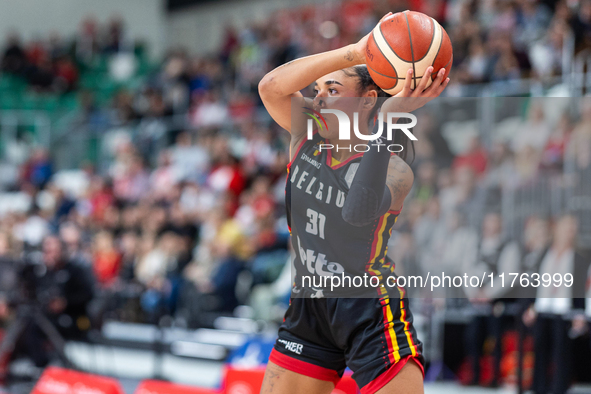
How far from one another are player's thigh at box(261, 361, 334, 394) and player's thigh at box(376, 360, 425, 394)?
282mm

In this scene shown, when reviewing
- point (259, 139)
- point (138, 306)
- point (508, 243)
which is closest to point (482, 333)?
point (508, 243)

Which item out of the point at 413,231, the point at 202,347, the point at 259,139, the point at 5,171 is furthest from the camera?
the point at 5,171

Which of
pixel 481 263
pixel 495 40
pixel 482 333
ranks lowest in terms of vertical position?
pixel 482 333

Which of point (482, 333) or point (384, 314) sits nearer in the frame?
point (384, 314)

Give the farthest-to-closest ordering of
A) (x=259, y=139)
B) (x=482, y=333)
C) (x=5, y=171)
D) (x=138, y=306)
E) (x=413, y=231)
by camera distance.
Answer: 1. (x=5, y=171)
2. (x=259, y=139)
3. (x=138, y=306)
4. (x=413, y=231)
5. (x=482, y=333)

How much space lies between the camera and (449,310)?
652 cm

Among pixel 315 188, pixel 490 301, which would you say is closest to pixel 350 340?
pixel 315 188

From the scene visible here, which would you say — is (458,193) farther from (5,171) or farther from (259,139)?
(5,171)

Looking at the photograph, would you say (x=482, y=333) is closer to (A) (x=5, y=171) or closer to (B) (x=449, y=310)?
(B) (x=449, y=310)

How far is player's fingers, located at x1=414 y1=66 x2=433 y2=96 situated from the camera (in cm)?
218

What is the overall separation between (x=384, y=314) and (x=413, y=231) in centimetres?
456

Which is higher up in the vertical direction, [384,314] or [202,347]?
[384,314]

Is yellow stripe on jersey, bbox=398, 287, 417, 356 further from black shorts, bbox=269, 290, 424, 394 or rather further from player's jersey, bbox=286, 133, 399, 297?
player's jersey, bbox=286, 133, 399, 297

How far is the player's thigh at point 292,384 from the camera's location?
2.59 m
